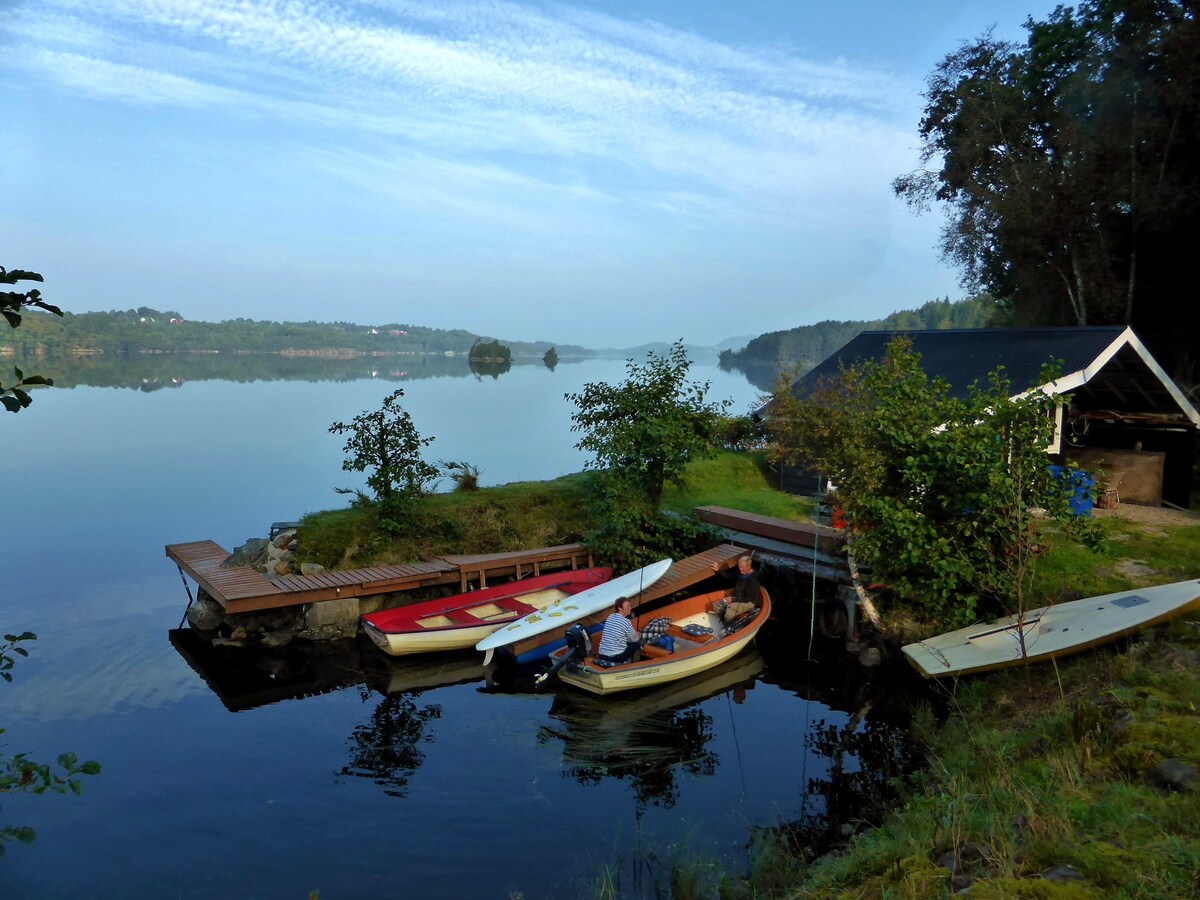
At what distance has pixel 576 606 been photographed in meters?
16.9

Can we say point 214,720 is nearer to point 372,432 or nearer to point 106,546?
point 372,432

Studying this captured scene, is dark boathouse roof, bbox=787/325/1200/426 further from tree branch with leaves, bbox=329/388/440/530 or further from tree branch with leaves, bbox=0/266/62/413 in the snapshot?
tree branch with leaves, bbox=0/266/62/413

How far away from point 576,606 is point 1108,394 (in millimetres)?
16914

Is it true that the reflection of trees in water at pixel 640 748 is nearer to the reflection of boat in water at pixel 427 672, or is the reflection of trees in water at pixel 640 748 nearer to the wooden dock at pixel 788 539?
the reflection of boat in water at pixel 427 672

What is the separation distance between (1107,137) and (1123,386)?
775 cm

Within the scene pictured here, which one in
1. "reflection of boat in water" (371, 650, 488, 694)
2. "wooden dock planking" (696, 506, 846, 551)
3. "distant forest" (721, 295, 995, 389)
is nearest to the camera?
"reflection of boat in water" (371, 650, 488, 694)

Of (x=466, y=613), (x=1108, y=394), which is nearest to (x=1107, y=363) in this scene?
(x=1108, y=394)

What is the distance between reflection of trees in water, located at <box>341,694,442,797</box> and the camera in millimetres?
12102

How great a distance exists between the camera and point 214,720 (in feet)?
45.9

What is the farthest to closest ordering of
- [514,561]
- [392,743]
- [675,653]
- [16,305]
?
[514,561], [675,653], [392,743], [16,305]

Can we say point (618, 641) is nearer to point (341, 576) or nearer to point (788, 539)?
point (788, 539)

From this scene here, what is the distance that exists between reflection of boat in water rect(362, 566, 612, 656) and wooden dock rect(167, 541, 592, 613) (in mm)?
593

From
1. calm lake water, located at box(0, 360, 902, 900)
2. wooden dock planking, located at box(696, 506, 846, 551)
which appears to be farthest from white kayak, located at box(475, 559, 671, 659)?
wooden dock planking, located at box(696, 506, 846, 551)

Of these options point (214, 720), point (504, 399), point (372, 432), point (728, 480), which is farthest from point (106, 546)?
point (504, 399)
